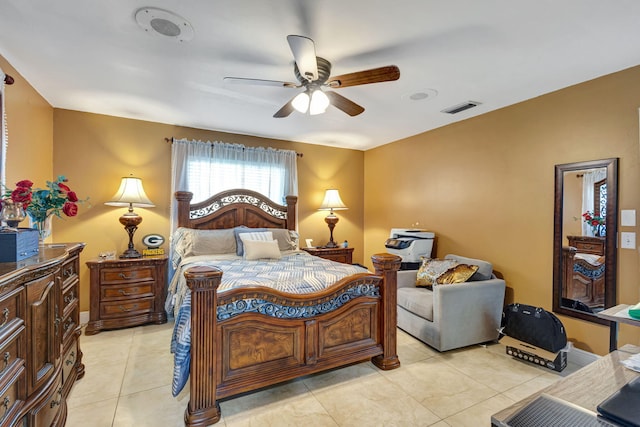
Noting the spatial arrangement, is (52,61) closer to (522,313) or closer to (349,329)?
(349,329)

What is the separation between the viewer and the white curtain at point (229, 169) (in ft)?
12.9

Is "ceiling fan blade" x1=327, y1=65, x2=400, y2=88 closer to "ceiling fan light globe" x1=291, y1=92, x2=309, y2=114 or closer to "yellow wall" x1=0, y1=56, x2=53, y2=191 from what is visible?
"ceiling fan light globe" x1=291, y1=92, x2=309, y2=114

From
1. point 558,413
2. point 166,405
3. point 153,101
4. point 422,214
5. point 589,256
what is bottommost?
point 166,405

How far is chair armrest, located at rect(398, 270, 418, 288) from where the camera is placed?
11.5 ft

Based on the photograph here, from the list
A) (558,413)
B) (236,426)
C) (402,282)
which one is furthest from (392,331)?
→ (558,413)

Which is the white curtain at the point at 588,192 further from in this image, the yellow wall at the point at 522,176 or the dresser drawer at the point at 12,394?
the dresser drawer at the point at 12,394

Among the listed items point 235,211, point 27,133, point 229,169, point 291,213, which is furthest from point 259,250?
point 27,133

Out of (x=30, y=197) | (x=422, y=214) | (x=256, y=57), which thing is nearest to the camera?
(x=30, y=197)

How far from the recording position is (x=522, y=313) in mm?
2715

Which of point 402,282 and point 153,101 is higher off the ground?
point 153,101

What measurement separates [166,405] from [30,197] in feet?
5.17

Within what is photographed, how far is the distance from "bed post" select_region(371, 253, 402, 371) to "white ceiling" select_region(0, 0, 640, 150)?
163 cm

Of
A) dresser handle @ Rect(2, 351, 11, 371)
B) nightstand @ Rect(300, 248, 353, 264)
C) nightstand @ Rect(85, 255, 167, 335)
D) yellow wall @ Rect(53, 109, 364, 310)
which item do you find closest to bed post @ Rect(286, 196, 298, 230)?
nightstand @ Rect(300, 248, 353, 264)

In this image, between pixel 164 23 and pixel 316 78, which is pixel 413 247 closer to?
pixel 316 78
